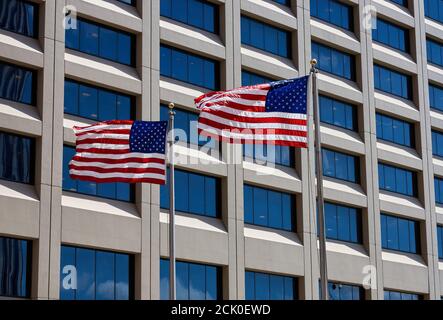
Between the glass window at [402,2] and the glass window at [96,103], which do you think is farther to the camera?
the glass window at [402,2]

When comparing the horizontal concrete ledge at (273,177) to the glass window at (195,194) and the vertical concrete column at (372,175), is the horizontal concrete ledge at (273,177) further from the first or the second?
the vertical concrete column at (372,175)

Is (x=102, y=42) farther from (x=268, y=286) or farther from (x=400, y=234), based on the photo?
(x=400, y=234)

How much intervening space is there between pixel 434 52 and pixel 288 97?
34949 mm

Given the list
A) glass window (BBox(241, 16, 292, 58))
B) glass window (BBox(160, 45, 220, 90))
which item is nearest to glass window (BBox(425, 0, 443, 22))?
glass window (BBox(241, 16, 292, 58))

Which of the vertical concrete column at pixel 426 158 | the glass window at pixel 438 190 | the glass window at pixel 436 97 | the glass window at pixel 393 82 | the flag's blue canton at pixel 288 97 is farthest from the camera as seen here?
the glass window at pixel 436 97

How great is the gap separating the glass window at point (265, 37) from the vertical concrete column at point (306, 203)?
69cm

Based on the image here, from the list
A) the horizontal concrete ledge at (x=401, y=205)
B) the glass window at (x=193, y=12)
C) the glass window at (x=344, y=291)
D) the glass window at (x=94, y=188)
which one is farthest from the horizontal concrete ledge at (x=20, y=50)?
the horizontal concrete ledge at (x=401, y=205)

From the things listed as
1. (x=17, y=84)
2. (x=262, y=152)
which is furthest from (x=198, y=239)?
(x=17, y=84)

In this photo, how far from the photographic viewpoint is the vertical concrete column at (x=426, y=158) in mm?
52812

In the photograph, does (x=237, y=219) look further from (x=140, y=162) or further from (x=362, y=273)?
(x=140, y=162)

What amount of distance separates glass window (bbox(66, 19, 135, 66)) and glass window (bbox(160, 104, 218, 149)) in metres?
2.75

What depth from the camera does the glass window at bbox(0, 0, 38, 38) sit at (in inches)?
1438

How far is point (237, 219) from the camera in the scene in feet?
139
